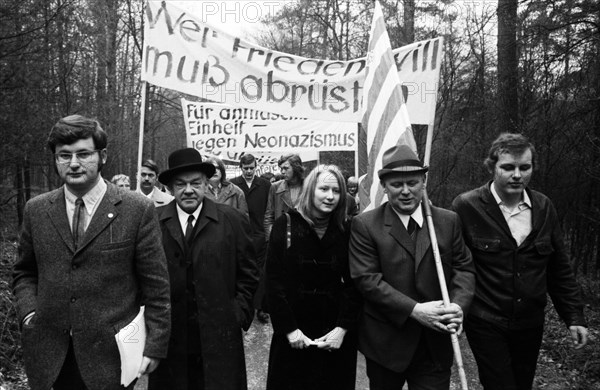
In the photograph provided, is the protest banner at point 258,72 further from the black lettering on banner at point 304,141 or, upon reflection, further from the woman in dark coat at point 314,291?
the black lettering on banner at point 304,141

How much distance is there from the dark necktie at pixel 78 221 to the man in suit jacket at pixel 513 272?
2325mm

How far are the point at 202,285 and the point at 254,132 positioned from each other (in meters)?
6.77

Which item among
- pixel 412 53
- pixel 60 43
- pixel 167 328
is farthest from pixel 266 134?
pixel 167 328

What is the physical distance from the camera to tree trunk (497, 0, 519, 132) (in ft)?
28.7

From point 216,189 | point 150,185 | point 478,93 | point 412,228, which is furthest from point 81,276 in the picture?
point 478,93

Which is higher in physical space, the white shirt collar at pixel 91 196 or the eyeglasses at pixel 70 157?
the eyeglasses at pixel 70 157

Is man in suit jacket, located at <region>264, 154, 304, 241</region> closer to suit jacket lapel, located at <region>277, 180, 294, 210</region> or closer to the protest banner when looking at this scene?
suit jacket lapel, located at <region>277, 180, 294, 210</region>

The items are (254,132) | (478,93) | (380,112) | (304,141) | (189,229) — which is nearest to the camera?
(189,229)

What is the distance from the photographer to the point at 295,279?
131 inches

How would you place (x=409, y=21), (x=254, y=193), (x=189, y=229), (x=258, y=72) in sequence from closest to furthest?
(x=189, y=229) → (x=258, y=72) → (x=254, y=193) → (x=409, y=21)

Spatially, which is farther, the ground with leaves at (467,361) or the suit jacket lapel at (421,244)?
the ground with leaves at (467,361)

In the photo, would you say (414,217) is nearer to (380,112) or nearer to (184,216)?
(380,112)

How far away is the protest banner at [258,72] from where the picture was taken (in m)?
5.11

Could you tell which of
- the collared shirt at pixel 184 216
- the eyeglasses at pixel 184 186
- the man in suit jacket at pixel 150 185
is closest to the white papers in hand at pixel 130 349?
the collared shirt at pixel 184 216
